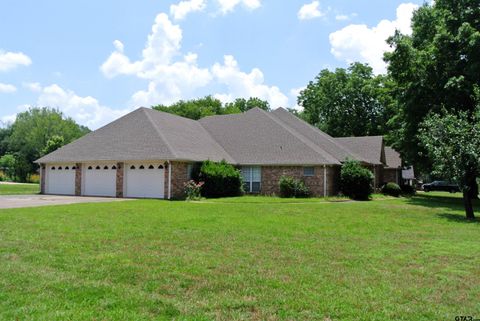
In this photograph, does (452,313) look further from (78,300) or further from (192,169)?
(192,169)

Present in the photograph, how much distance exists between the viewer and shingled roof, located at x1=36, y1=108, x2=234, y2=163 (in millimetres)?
25188

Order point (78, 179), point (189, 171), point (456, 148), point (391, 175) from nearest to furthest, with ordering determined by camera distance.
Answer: point (456, 148) → point (189, 171) → point (78, 179) → point (391, 175)

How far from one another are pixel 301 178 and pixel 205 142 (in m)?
7.68

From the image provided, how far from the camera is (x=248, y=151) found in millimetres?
28969

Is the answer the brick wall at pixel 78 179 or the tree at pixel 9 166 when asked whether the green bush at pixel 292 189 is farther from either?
the tree at pixel 9 166

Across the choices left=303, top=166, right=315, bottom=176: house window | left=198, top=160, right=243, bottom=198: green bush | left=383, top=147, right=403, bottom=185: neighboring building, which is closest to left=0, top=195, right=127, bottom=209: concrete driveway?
left=198, top=160, right=243, bottom=198: green bush

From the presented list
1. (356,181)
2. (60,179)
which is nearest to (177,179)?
(60,179)

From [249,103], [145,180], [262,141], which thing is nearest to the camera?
[145,180]

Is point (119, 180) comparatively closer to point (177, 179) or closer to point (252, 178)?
point (177, 179)

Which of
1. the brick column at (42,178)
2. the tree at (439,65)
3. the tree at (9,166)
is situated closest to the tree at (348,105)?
the tree at (439,65)

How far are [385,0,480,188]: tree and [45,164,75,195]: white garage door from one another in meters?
21.4

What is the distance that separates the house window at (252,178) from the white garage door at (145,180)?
5.98m

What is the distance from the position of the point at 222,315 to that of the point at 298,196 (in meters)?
21.3

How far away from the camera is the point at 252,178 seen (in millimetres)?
28078
